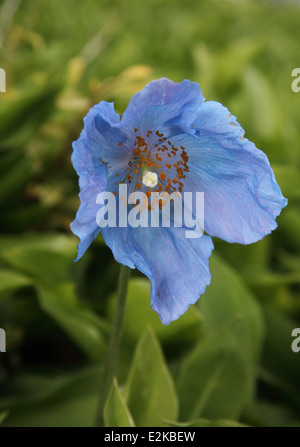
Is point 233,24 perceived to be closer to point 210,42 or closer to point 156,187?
point 210,42

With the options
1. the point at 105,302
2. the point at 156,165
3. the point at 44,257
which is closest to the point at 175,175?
the point at 156,165

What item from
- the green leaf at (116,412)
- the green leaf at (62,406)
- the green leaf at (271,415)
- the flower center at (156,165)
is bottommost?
the green leaf at (271,415)

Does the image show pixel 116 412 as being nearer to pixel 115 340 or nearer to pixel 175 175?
pixel 115 340

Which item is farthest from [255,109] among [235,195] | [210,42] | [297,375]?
[210,42]

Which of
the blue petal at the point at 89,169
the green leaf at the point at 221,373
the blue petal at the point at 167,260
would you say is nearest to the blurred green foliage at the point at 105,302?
the green leaf at the point at 221,373

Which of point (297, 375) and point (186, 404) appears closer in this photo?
point (186, 404)

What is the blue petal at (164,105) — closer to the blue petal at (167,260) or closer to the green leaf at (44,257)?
the blue petal at (167,260)
